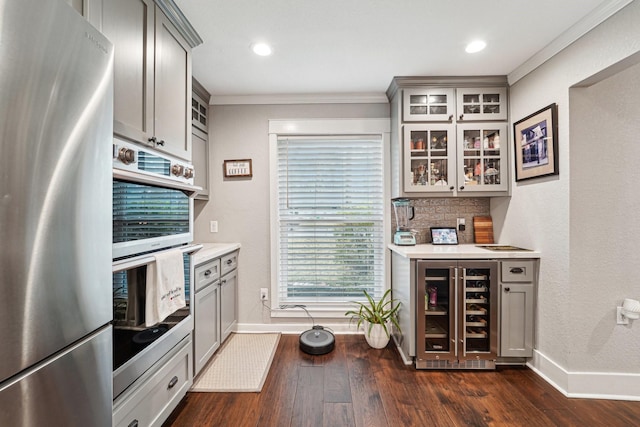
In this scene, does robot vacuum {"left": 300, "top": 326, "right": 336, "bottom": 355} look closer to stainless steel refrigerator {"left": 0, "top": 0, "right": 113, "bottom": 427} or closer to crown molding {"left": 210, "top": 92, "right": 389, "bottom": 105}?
stainless steel refrigerator {"left": 0, "top": 0, "right": 113, "bottom": 427}

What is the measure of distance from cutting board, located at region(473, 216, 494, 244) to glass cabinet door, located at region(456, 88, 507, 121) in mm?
990

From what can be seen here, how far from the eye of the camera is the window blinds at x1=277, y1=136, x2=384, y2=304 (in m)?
2.90

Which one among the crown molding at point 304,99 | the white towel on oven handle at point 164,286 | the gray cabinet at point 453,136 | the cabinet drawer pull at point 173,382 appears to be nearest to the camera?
the white towel on oven handle at point 164,286

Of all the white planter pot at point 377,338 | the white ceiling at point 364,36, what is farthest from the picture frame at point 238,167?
the white planter pot at point 377,338

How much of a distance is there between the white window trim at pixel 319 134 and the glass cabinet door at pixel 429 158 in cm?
31

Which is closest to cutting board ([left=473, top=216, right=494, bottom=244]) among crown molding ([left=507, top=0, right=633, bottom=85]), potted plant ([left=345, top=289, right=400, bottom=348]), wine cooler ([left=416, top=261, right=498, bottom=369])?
wine cooler ([left=416, top=261, right=498, bottom=369])

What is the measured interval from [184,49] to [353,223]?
6.73ft

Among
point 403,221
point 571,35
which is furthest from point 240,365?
point 571,35

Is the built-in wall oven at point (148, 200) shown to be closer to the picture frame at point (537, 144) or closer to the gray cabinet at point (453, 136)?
the gray cabinet at point (453, 136)

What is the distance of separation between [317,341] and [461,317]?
49.6 inches

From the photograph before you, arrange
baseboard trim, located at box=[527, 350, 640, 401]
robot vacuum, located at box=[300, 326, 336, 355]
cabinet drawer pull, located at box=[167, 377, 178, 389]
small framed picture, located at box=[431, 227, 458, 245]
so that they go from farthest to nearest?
small framed picture, located at box=[431, 227, 458, 245] < robot vacuum, located at box=[300, 326, 336, 355] < baseboard trim, located at box=[527, 350, 640, 401] < cabinet drawer pull, located at box=[167, 377, 178, 389]

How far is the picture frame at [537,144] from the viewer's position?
2.00 metres

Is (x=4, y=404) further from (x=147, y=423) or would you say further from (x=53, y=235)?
(x=147, y=423)

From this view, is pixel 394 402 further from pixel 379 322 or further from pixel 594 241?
pixel 594 241
